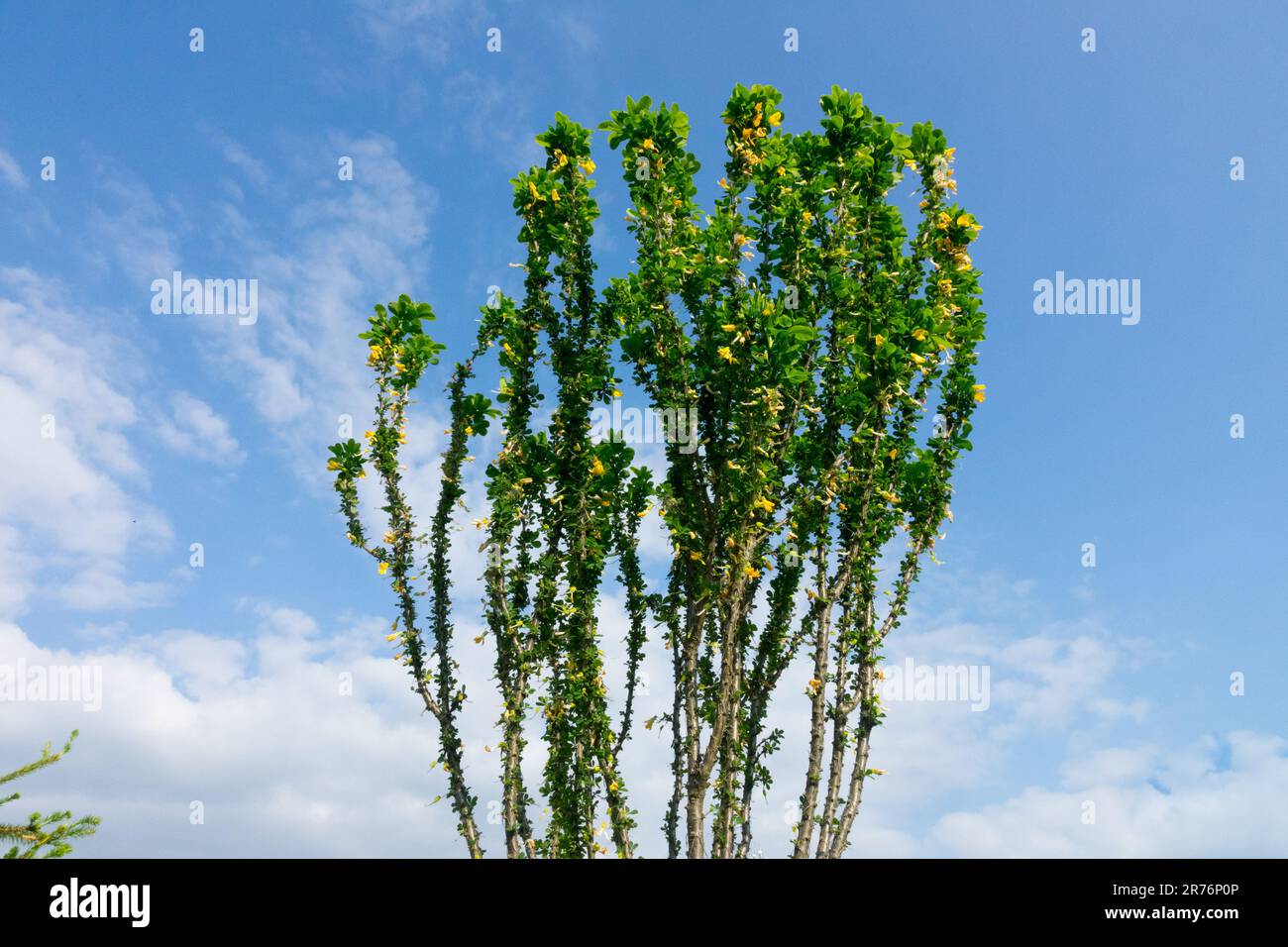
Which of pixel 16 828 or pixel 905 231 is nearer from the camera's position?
pixel 16 828

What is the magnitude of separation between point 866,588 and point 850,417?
8.13 ft

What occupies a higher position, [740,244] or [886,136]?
[886,136]

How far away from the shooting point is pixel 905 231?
13.4m

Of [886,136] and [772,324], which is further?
[886,136]

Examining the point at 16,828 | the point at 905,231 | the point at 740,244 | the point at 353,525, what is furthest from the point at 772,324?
the point at 16,828

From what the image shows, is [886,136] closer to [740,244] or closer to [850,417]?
[740,244]

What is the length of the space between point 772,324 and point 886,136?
13.7 ft
